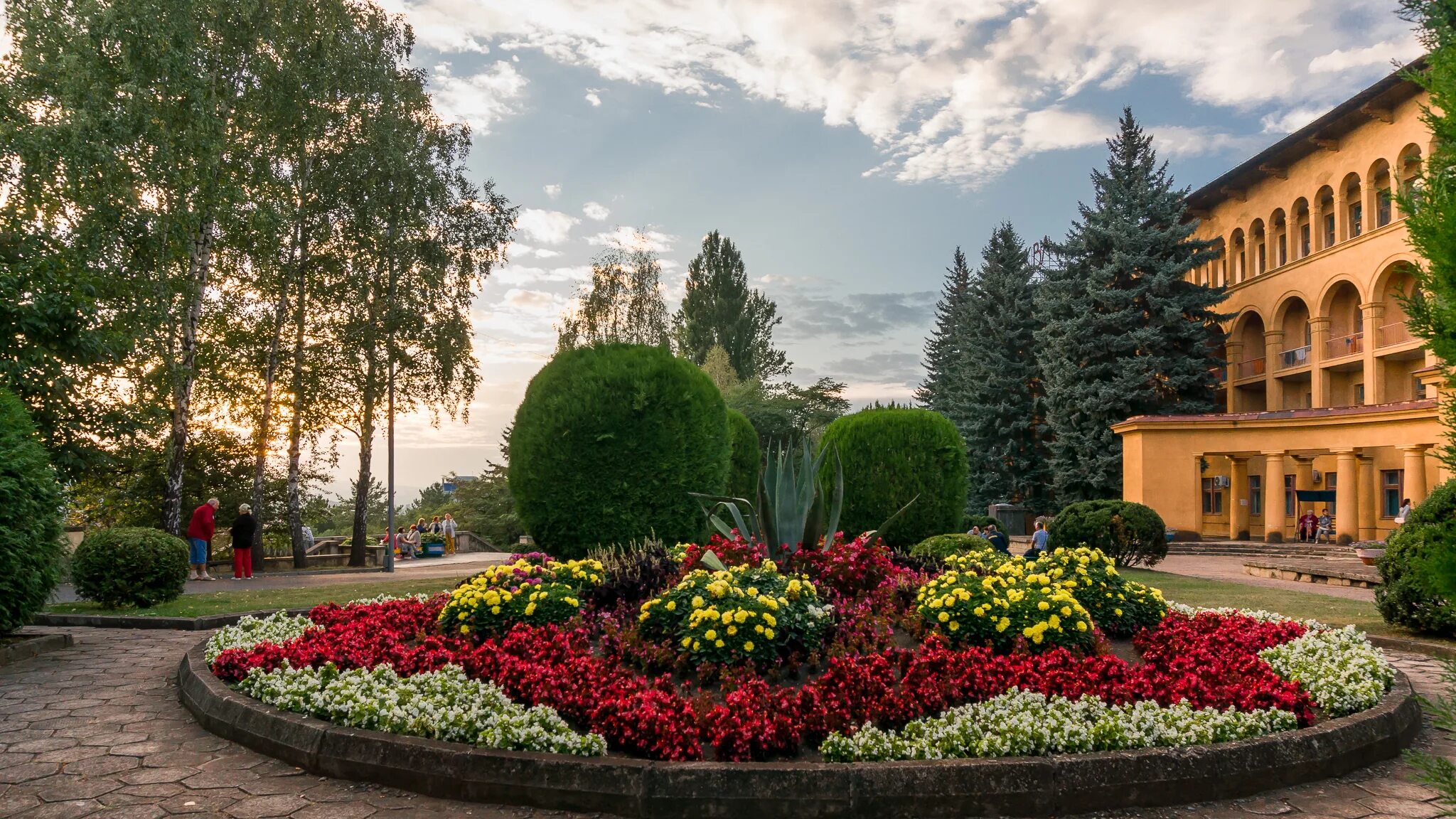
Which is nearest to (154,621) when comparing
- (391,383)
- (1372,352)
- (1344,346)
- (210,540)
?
(210,540)

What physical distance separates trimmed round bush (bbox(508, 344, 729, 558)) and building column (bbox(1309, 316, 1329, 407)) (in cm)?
3218

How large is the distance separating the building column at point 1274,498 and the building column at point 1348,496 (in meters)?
1.90

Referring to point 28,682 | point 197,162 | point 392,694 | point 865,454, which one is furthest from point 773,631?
point 197,162

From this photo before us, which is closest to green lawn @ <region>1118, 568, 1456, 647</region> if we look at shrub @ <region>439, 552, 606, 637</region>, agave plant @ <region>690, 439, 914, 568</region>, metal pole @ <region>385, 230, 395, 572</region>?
agave plant @ <region>690, 439, 914, 568</region>

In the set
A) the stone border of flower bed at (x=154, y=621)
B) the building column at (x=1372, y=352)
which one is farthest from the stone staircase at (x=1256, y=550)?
the stone border of flower bed at (x=154, y=621)

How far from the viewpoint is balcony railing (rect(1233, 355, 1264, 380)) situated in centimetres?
3816

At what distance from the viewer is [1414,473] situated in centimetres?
2506

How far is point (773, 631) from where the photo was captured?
18.9 ft

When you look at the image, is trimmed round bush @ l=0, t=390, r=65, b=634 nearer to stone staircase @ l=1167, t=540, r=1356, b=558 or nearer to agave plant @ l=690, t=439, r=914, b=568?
agave plant @ l=690, t=439, r=914, b=568

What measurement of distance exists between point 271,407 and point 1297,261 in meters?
36.8

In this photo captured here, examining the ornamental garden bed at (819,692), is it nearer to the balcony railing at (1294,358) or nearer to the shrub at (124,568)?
the shrub at (124,568)

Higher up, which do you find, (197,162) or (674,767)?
(197,162)

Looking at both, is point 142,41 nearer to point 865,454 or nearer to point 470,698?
point 865,454

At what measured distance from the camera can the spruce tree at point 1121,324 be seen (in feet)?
108
